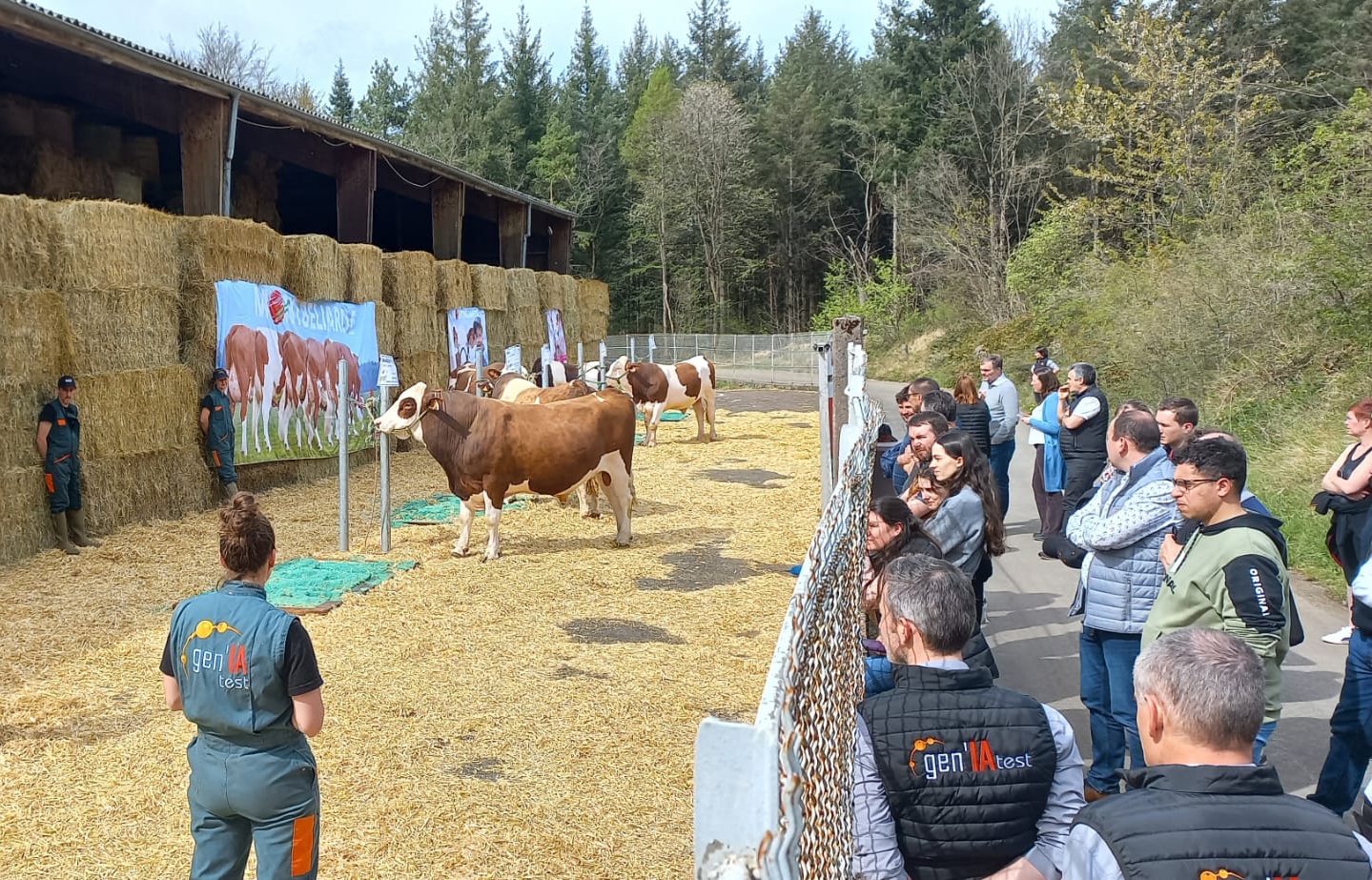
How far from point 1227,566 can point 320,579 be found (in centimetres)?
703

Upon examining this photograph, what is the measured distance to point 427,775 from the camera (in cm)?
463

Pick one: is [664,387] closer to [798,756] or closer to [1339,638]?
[1339,638]

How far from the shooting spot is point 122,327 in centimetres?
1005

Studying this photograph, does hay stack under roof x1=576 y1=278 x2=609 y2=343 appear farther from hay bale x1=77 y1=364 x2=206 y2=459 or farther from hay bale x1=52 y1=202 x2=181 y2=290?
hay bale x1=77 y1=364 x2=206 y2=459

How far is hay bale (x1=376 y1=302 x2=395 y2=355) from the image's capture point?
15.5 metres

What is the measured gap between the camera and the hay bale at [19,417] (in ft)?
28.4

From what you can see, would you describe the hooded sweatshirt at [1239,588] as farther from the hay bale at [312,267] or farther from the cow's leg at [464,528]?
the hay bale at [312,267]

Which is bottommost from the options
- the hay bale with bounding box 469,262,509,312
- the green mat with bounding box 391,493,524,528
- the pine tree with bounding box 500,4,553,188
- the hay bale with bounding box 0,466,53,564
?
the green mat with bounding box 391,493,524,528

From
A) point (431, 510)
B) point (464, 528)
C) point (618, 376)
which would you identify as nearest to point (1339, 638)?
point (464, 528)

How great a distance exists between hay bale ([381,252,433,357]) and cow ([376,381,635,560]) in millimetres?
7330

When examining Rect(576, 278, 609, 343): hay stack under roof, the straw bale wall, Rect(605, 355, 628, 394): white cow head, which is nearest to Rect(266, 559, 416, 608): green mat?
the straw bale wall

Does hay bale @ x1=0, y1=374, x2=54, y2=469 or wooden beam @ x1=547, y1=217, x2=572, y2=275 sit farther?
wooden beam @ x1=547, y1=217, x2=572, y2=275

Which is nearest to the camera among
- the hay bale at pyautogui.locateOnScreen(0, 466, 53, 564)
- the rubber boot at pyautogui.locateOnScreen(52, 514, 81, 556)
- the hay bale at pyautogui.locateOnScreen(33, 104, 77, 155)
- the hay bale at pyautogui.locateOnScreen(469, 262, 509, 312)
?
the hay bale at pyautogui.locateOnScreen(0, 466, 53, 564)

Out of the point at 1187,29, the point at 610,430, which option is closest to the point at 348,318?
the point at 610,430
